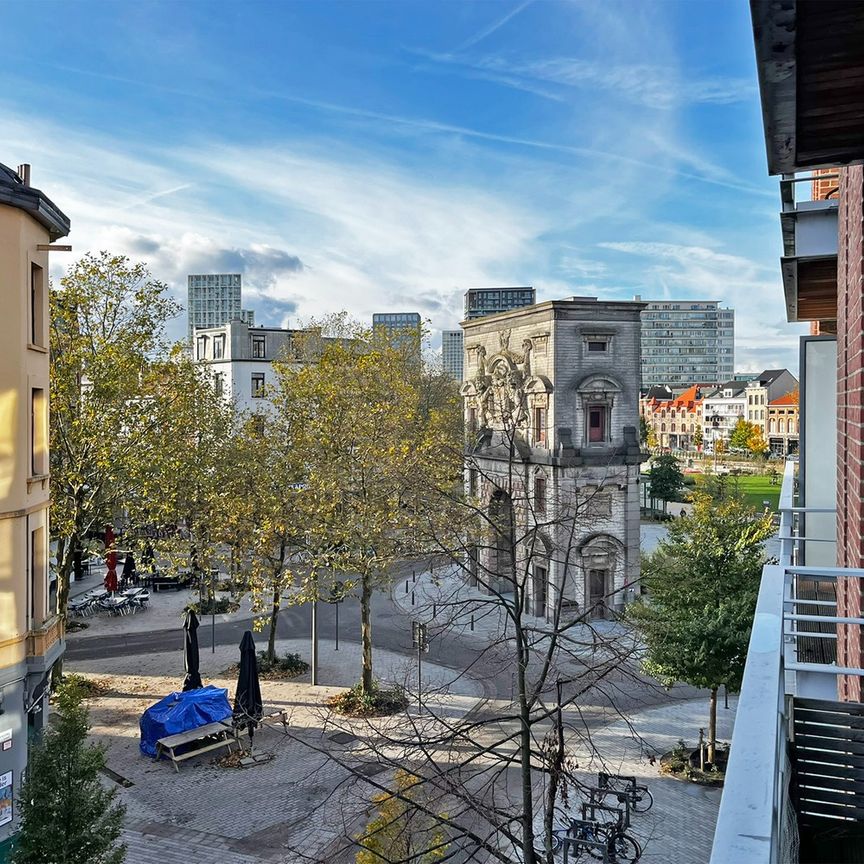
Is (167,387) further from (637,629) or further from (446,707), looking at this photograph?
(637,629)

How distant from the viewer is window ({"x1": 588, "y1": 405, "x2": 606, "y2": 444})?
91.7ft

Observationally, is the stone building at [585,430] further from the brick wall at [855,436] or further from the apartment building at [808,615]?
the brick wall at [855,436]

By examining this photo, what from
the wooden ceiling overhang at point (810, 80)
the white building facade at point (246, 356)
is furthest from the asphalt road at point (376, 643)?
the white building facade at point (246, 356)

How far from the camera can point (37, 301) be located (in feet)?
47.8

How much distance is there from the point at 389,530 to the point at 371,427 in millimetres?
2856

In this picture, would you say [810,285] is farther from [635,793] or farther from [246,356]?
[246,356]

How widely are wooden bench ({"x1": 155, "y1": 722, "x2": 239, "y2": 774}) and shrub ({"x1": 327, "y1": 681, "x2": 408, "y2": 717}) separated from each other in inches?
112

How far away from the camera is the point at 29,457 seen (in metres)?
13.9

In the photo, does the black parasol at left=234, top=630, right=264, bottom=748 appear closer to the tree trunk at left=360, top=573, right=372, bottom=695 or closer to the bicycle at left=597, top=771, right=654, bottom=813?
the tree trunk at left=360, top=573, right=372, bottom=695

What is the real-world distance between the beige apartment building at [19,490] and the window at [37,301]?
0.06 ft

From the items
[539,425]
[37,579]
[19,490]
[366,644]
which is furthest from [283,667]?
[539,425]

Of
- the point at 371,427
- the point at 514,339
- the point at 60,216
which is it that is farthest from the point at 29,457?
the point at 514,339

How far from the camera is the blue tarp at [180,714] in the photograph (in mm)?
16422

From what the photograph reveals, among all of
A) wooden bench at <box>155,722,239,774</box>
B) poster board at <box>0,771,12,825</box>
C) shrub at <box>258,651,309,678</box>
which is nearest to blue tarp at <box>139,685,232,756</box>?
wooden bench at <box>155,722,239,774</box>
